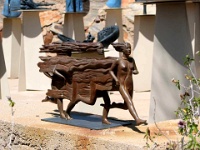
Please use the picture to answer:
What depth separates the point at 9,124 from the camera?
5.45 meters

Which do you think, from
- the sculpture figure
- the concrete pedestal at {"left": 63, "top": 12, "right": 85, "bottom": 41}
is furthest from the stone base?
the concrete pedestal at {"left": 63, "top": 12, "right": 85, "bottom": 41}

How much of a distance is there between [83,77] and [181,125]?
1771mm

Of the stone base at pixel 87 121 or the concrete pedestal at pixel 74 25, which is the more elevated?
the concrete pedestal at pixel 74 25

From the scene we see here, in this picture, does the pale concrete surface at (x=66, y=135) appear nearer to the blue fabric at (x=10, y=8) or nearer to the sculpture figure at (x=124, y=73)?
the sculpture figure at (x=124, y=73)

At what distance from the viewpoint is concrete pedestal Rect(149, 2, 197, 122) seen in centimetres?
585

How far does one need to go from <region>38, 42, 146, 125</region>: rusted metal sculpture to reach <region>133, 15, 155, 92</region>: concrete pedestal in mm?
5245

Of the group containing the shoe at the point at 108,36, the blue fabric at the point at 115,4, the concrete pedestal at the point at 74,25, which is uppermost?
the blue fabric at the point at 115,4

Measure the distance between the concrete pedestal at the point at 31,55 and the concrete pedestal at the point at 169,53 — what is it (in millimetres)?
5284

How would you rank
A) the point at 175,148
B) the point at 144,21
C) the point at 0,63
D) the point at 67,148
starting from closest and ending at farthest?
1. the point at 175,148
2. the point at 67,148
3. the point at 0,63
4. the point at 144,21

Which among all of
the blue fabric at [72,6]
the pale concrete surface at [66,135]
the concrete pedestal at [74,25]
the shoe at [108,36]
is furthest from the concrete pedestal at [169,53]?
the concrete pedestal at [74,25]

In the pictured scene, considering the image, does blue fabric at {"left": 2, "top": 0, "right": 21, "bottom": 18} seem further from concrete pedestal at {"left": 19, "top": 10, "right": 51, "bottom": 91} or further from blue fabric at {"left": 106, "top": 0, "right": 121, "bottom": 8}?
blue fabric at {"left": 106, "top": 0, "right": 121, "bottom": 8}

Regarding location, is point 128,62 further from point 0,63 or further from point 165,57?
point 0,63

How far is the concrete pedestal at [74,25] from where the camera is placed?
1157 centimetres

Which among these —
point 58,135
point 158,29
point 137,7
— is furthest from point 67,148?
point 137,7
